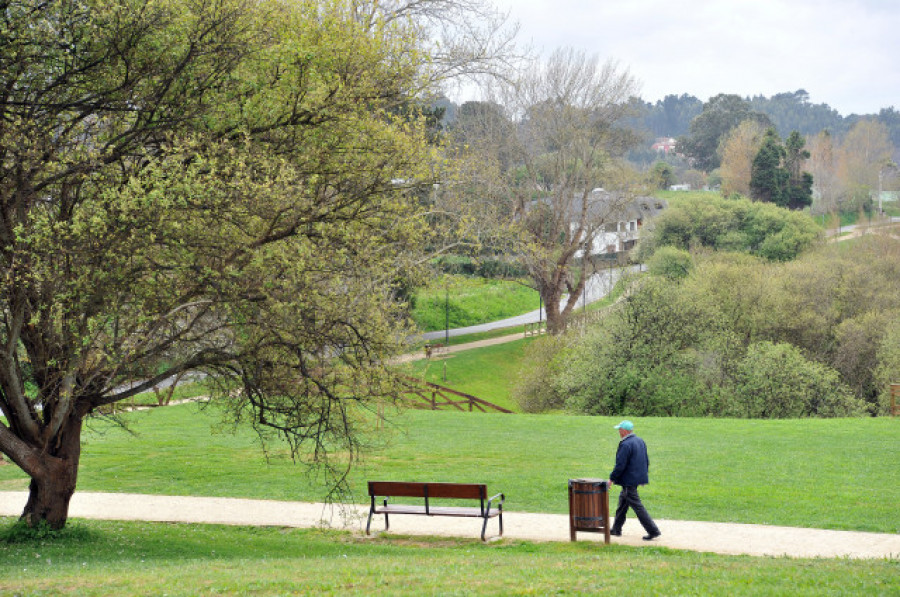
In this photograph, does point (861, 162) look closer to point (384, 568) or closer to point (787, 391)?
point (787, 391)

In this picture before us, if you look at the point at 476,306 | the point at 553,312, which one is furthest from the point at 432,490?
the point at 476,306

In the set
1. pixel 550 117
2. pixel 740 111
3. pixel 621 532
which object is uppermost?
pixel 740 111

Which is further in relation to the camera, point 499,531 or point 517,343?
point 517,343

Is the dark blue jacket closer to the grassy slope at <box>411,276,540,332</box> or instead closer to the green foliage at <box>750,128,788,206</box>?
the grassy slope at <box>411,276,540,332</box>

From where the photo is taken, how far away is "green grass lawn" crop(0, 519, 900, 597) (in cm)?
909

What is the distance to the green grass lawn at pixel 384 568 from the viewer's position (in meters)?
9.09

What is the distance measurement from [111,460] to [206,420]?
714cm

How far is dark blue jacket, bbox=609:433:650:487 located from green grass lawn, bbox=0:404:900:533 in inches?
91.8

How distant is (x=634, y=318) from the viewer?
35.6 metres

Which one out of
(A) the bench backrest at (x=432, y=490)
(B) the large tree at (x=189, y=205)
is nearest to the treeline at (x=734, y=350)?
(A) the bench backrest at (x=432, y=490)

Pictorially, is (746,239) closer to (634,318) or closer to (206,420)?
(634,318)

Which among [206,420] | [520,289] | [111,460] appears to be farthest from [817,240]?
[111,460]

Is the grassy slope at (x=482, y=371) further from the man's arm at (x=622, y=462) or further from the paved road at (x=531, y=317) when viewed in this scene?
the man's arm at (x=622, y=462)

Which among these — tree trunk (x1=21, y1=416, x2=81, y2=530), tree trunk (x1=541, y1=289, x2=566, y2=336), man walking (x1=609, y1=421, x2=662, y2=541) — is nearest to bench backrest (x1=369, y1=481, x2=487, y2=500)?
man walking (x1=609, y1=421, x2=662, y2=541)
